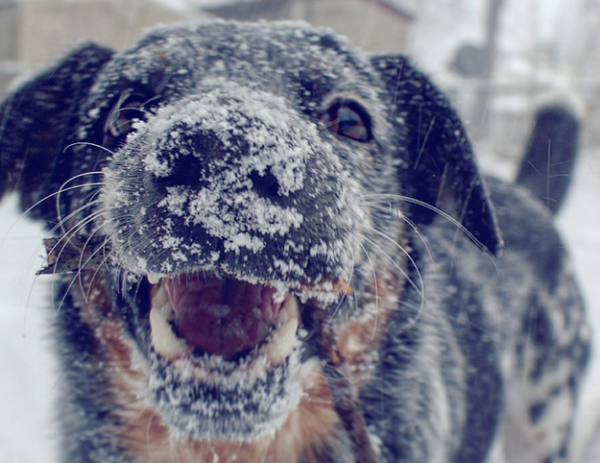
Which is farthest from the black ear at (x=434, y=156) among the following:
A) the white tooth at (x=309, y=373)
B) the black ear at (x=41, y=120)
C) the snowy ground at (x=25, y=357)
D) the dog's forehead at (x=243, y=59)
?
the snowy ground at (x=25, y=357)

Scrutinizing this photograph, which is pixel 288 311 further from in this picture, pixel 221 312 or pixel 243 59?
pixel 243 59

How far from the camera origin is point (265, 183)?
1.03 m

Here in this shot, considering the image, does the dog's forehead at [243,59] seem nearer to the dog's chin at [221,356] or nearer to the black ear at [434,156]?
the black ear at [434,156]

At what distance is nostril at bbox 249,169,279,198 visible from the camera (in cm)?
101

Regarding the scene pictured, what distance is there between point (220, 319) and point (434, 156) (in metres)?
1.04

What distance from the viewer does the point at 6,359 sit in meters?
2.62

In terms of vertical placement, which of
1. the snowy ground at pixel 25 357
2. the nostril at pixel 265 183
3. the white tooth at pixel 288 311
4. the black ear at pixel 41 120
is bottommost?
the snowy ground at pixel 25 357

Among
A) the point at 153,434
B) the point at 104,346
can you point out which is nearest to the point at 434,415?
the point at 153,434

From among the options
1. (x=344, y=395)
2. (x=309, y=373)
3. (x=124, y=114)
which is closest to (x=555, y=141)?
(x=344, y=395)

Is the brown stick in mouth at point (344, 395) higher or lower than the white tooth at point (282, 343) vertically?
lower

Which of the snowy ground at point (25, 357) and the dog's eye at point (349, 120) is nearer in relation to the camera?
the snowy ground at point (25, 357)

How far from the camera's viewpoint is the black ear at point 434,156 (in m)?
1.75

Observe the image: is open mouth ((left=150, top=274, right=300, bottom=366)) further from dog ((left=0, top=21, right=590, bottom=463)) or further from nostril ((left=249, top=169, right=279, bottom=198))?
nostril ((left=249, top=169, right=279, bottom=198))

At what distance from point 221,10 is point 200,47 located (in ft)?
30.6
